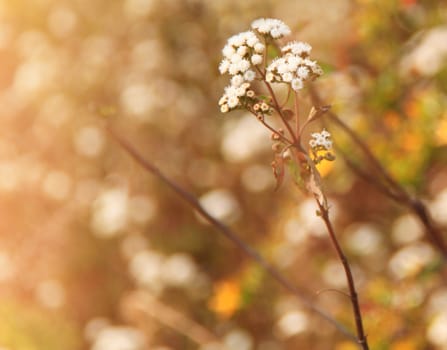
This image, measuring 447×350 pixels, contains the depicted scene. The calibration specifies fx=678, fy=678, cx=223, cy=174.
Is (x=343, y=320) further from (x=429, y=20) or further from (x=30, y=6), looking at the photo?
(x=30, y=6)

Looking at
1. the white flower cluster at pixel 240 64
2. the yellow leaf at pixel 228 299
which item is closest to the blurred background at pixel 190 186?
the yellow leaf at pixel 228 299

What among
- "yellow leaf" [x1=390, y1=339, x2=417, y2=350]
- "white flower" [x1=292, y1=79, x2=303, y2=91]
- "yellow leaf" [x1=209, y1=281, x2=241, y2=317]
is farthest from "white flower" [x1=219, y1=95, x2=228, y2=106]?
"yellow leaf" [x1=209, y1=281, x2=241, y2=317]

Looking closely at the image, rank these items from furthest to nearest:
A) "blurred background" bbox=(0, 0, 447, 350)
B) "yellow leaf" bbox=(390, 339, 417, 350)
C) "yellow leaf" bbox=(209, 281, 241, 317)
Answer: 1. "yellow leaf" bbox=(209, 281, 241, 317)
2. "blurred background" bbox=(0, 0, 447, 350)
3. "yellow leaf" bbox=(390, 339, 417, 350)

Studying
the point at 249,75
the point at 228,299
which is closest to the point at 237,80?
the point at 249,75

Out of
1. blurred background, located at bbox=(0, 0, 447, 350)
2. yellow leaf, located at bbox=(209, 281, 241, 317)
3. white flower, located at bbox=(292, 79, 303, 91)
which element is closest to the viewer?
white flower, located at bbox=(292, 79, 303, 91)

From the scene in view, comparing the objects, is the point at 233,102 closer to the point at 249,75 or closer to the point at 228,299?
the point at 249,75

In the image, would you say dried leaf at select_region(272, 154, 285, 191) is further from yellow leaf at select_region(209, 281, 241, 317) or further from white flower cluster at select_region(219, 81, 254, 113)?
yellow leaf at select_region(209, 281, 241, 317)
